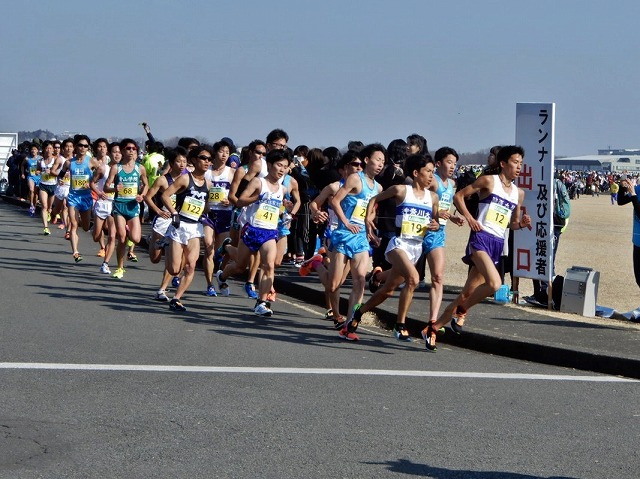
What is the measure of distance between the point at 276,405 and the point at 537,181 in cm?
696

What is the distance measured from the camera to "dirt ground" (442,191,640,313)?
1703 cm

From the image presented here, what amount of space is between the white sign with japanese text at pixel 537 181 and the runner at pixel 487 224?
2587 millimetres

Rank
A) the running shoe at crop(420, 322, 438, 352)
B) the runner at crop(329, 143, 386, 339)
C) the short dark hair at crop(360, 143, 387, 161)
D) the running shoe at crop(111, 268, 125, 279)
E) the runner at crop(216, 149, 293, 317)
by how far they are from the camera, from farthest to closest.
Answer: the running shoe at crop(111, 268, 125, 279), the runner at crop(216, 149, 293, 317), the short dark hair at crop(360, 143, 387, 161), the runner at crop(329, 143, 386, 339), the running shoe at crop(420, 322, 438, 352)

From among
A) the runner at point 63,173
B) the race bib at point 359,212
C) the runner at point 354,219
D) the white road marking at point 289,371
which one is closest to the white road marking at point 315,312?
the runner at point 354,219

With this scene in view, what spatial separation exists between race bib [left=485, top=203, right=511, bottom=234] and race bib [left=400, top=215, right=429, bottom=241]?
59cm

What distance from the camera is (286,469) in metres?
6.49

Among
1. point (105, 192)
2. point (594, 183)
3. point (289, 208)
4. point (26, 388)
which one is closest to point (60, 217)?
point (105, 192)

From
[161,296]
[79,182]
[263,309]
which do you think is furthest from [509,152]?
[79,182]

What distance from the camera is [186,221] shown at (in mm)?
13594

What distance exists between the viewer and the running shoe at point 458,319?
1167 cm

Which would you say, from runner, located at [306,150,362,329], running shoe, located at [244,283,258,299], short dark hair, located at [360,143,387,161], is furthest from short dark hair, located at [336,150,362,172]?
running shoe, located at [244,283,258,299]

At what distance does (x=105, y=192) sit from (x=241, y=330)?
20.1ft

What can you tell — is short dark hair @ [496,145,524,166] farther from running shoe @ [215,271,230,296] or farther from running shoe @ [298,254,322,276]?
running shoe @ [215,271,230,296]

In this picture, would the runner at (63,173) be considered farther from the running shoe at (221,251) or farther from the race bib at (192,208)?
the race bib at (192,208)
